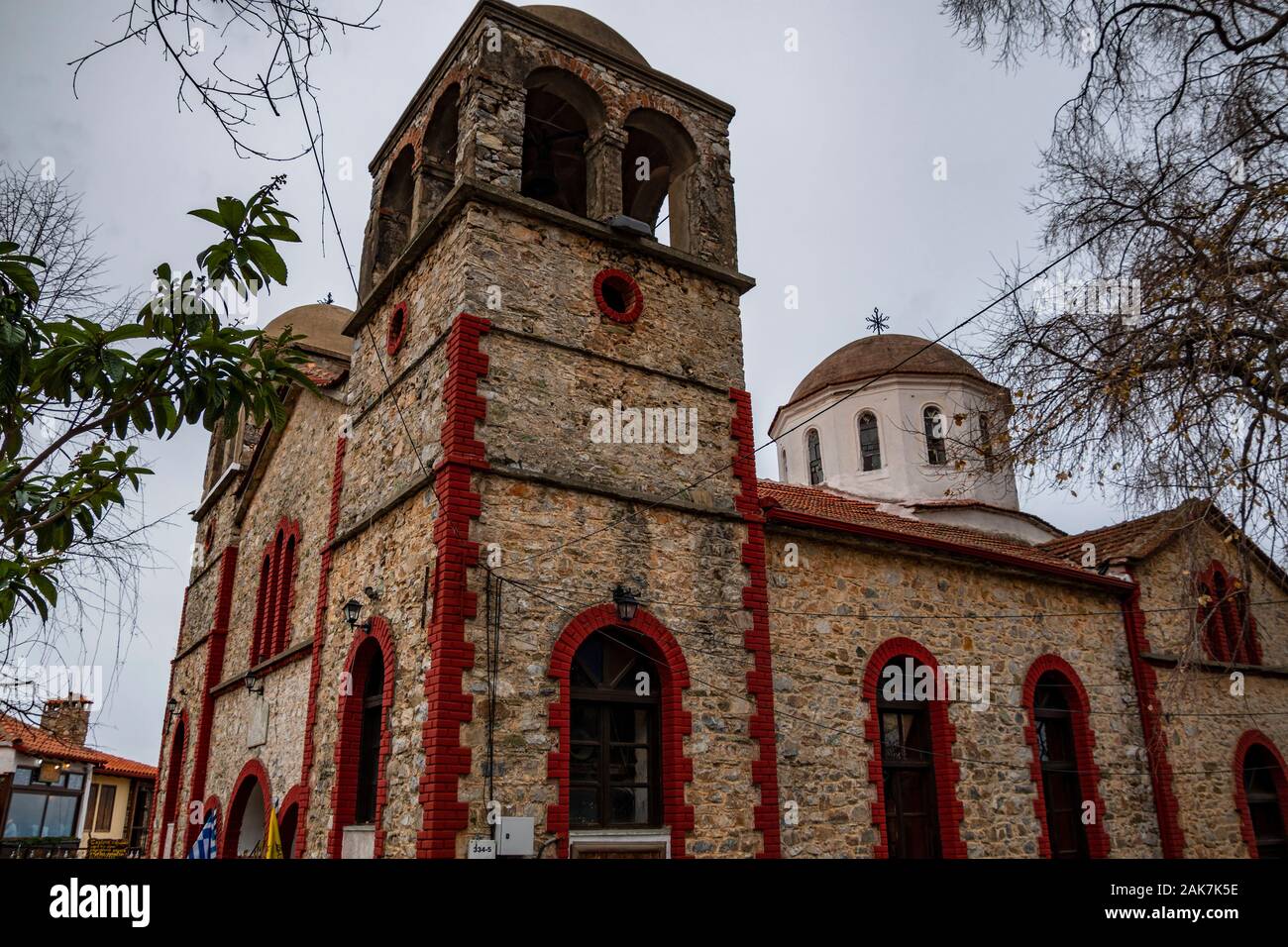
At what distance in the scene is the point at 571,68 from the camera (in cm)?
1195

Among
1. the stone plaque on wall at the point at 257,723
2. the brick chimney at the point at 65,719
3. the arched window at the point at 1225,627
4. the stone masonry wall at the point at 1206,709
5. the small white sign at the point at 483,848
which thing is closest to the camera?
the brick chimney at the point at 65,719

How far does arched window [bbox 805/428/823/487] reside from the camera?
69.3 ft

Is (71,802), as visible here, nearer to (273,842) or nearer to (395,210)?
(273,842)

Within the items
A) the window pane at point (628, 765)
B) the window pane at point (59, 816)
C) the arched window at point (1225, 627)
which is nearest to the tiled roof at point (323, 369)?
the window pane at point (628, 765)

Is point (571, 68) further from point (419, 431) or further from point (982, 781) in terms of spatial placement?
point (982, 781)

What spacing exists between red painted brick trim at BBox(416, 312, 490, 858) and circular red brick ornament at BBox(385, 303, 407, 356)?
188 centimetres

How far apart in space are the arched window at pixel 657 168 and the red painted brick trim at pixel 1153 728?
963 centimetres

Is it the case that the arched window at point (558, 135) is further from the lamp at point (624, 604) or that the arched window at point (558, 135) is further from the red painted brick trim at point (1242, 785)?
the red painted brick trim at point (1242, 785)

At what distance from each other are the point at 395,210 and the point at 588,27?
3834 mm

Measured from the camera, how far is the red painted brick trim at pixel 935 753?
36.8 ft

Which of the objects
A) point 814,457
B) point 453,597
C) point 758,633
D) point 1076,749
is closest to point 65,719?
point 453,597

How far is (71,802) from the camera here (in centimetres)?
3384

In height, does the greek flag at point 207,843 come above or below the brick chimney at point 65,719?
below
